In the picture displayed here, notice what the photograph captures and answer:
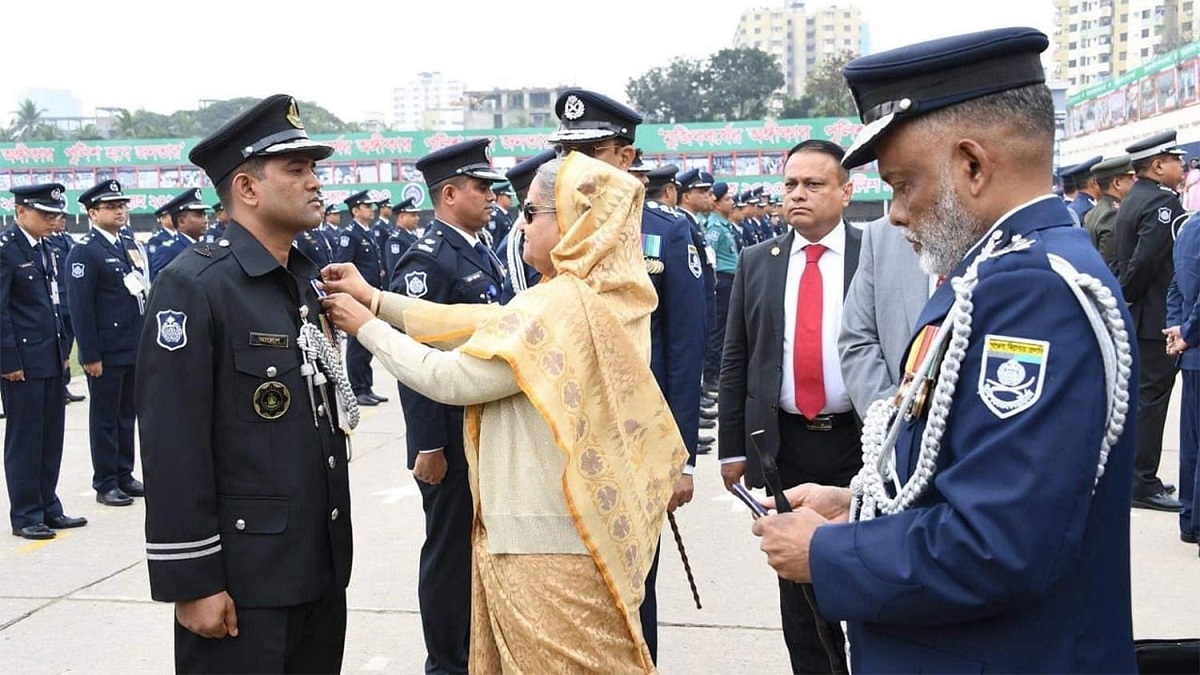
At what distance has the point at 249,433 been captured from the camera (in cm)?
269

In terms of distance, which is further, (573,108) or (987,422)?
(573,108)

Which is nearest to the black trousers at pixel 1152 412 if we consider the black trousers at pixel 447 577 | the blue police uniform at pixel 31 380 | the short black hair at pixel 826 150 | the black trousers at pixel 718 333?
the short black hair at pixel 826 150

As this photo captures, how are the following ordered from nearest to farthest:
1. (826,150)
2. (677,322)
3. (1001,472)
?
(1001,472) < (677,322) < (826,150)

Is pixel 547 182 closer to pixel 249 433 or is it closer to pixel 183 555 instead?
pixel 249 433

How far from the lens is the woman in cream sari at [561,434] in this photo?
2697 mm

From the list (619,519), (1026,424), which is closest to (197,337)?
(619,519)

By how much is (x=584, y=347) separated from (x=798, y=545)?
1084mm

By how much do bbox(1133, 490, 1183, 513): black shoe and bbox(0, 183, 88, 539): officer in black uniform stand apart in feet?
21.8

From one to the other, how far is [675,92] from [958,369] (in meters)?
75.7

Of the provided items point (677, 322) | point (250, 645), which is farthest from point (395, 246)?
point (250, 645)

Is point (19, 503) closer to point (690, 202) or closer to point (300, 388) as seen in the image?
point (300, 388)

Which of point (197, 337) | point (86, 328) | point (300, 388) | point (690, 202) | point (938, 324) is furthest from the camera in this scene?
point (690, 202)

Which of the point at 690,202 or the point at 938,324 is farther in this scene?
the point at 690,202

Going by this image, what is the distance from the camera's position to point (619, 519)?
2799mm
